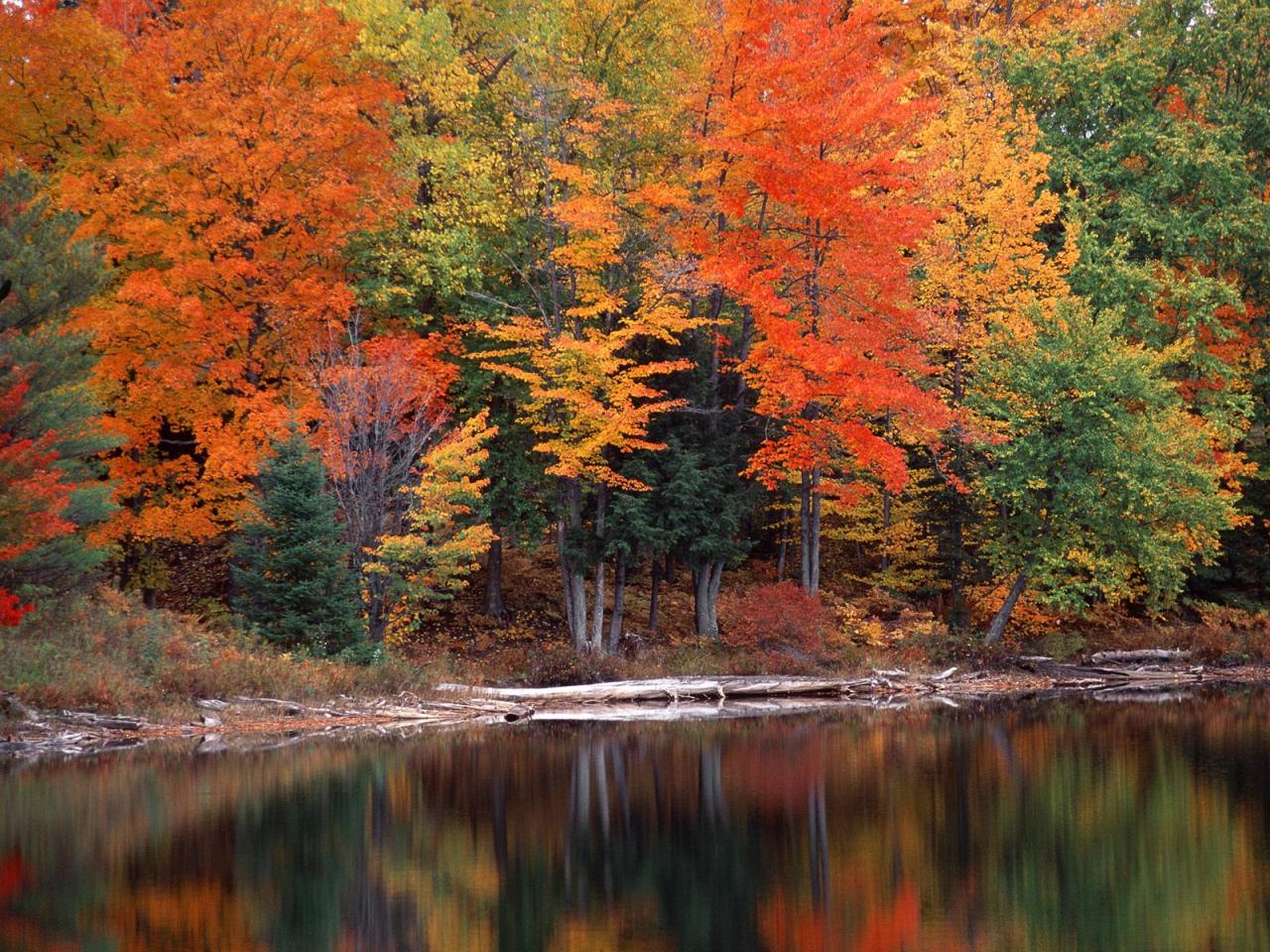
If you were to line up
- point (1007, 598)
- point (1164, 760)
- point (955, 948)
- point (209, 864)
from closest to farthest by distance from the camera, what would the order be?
point (955, 948) < point (209, 864) < point (1164, 760) < point (1007, 598)

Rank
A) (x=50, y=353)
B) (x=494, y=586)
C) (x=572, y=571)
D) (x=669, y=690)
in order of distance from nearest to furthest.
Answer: (x=50, y=353), (x=669, y=690), (x=572, y=571), (x=494, y=586)

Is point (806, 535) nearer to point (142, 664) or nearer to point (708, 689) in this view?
point (708, 689)

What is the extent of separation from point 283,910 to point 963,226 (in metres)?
26.2

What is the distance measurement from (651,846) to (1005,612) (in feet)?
68.2

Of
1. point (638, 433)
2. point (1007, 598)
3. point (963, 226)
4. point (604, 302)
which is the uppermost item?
point (963, 226)

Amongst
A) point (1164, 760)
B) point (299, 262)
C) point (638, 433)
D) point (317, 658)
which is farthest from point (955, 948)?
point (299, 262)

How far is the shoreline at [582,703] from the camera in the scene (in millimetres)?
21234

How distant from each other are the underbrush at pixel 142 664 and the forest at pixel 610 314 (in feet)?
1.88

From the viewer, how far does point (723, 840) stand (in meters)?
14.6

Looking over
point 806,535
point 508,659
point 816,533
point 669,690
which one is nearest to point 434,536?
point 508,659

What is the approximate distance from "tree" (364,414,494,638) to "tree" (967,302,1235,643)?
1243 cm

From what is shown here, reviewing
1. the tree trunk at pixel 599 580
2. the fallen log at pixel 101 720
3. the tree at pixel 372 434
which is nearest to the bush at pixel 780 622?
the tree trunk at pixel 599 580

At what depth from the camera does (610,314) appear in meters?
29.1

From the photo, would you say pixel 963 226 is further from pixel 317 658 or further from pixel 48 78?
pixel 48 78
